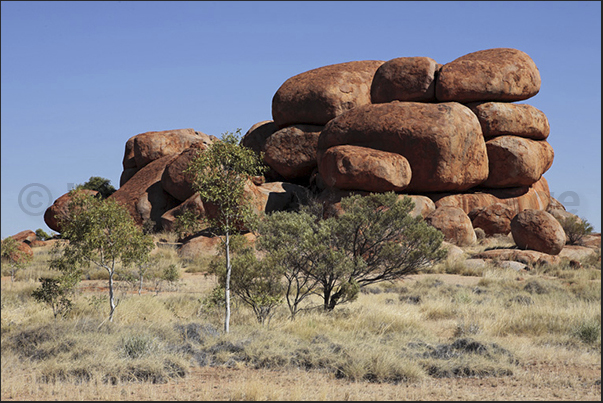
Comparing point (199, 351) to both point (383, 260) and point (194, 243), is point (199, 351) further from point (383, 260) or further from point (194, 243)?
point (194, 243)

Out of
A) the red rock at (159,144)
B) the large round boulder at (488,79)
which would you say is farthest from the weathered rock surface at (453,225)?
the red rock at (159,144)

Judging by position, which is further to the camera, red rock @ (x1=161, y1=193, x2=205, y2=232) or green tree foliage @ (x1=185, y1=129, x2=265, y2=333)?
red rock @ (x1=161, y1=193, x2=205, y2=232)

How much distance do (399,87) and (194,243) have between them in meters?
15.6

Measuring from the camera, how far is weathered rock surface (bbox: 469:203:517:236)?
31.5m

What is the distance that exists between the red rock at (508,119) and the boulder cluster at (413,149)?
0.06 m

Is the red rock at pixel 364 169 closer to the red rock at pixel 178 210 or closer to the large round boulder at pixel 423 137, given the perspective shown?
the large round boulder at pixel 423 137

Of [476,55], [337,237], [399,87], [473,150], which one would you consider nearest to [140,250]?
[337,237]

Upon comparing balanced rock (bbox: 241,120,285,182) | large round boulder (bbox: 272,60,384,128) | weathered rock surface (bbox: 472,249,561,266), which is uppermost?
large round boulder (bbox: 272,60,384,128)

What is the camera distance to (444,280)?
858 inches

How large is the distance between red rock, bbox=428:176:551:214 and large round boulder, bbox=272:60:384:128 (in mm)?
7862

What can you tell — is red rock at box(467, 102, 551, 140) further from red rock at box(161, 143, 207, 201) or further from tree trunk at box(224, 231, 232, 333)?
tree trunk at box(224, 231, 232, 333)

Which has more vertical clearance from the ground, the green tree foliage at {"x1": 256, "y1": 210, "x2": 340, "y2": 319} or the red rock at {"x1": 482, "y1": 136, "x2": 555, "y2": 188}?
the red rock at {"x1": 482, "y1": 136, "x2": 555, "y2": 188}

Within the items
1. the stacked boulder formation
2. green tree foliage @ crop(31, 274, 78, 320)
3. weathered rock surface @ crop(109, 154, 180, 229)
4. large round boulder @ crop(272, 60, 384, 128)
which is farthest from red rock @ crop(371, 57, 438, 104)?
green tree foliage @ crop(31, 274, 78, 320)

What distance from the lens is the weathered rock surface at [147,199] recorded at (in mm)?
34188
